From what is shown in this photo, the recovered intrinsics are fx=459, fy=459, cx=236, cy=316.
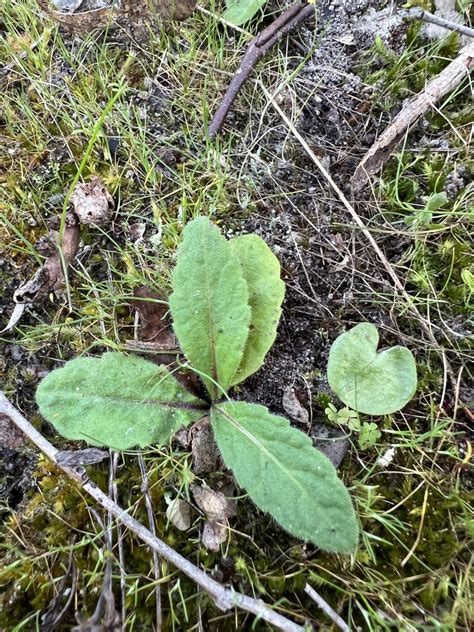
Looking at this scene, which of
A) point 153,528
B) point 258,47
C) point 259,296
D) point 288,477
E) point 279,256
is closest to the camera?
point 288,477

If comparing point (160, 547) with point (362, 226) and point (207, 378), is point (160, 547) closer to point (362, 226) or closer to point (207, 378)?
point (207, 378)

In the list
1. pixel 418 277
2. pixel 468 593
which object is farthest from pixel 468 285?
pixel 468 593

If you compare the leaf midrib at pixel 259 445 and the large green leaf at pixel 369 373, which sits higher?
the large green leaf at pixel 369 373

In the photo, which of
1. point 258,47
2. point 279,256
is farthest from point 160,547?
point 258,47

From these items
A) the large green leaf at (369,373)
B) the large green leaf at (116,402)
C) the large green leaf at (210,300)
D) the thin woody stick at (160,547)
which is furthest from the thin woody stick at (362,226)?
the thin woody stick at (160,547)

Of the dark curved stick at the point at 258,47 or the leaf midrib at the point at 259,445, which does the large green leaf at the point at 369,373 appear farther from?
the dark curved stick at the point at 258,47

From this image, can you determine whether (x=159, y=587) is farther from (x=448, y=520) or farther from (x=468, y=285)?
(x=468, y=285)
